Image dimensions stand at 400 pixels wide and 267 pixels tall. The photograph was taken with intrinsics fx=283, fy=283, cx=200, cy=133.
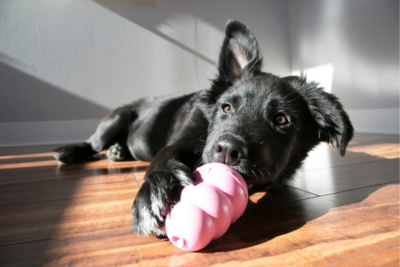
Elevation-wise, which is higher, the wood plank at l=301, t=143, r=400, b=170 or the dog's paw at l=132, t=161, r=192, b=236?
the dog's paw at l=132, t=161, r=192, b=236

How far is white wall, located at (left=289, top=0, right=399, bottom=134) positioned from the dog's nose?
3.74 metres

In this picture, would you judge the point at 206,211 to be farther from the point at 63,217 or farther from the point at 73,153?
the point at 73,153

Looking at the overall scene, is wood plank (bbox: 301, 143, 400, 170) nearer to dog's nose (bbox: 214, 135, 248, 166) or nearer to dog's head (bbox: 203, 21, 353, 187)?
dog's head (bbox: 203, 21, 353, 187)

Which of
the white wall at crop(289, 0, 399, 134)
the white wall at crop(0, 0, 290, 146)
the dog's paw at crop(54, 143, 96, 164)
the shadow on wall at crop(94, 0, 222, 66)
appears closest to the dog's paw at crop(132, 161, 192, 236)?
the dog's paw at crop(54, 143, 96, 164)

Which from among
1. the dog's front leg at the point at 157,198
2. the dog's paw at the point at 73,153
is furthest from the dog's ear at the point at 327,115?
the dog's paw at the point at 73,153

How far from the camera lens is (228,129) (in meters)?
1.42

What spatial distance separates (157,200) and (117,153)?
6.86 feet

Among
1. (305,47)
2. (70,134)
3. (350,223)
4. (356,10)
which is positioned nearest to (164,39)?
(70,134)

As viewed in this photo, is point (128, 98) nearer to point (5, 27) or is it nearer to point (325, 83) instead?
point (5, 27)

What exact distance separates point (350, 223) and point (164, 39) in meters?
4.82

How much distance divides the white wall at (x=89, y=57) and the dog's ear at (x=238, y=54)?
11.0ft

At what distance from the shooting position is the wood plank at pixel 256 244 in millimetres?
893

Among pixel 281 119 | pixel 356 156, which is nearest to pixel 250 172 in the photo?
pixel 281 119

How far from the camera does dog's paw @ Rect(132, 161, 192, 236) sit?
3.42ft
